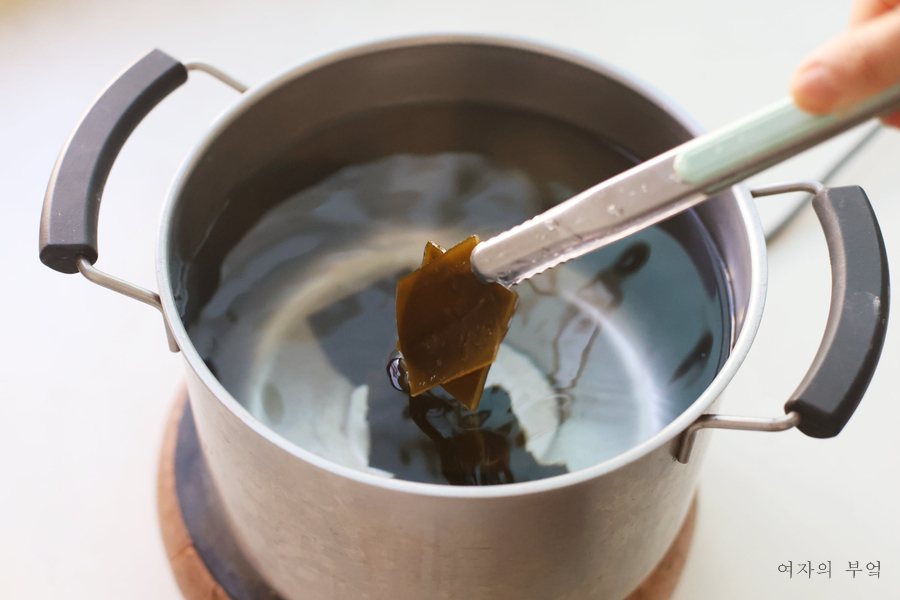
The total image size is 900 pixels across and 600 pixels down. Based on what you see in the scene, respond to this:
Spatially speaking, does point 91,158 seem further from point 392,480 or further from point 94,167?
point 392,480

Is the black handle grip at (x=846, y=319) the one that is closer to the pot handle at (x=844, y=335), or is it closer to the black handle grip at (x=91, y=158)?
the pot handle at (x=844, y=335)

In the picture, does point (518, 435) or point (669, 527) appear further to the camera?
point (518, 435)

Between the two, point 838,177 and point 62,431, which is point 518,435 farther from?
point 838,177

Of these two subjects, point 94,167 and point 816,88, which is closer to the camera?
point 816,88

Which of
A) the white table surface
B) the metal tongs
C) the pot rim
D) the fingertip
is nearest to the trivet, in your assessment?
the white table surface

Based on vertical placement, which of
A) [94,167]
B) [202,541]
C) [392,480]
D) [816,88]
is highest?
[816,88]

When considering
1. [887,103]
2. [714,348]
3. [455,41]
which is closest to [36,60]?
[455,41]

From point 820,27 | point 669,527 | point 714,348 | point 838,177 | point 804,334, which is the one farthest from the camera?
point 820,27

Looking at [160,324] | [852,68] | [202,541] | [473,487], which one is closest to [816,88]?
[852,68]
